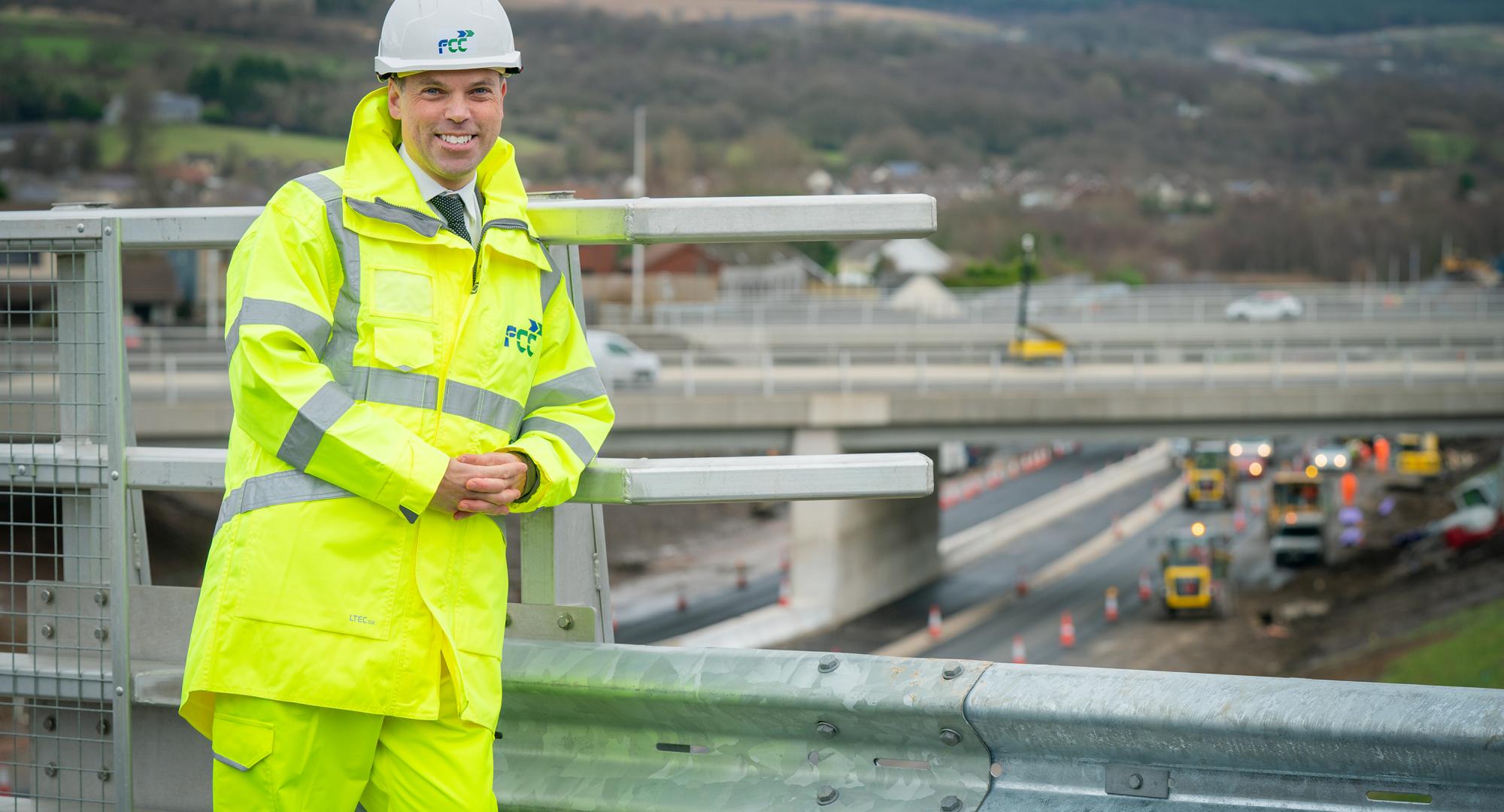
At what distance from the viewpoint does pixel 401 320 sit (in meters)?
3.50

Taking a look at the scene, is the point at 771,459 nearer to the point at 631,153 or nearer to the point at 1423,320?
the point at 1423,320

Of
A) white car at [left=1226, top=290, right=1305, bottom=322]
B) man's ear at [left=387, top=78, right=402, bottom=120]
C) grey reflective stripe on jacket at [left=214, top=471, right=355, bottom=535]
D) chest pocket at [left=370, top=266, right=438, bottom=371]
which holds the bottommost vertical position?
→ white car at [left=1226, top=290, right=1305, bottom=322]

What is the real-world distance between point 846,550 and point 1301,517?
1546 cm

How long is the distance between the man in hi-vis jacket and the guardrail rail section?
35cm

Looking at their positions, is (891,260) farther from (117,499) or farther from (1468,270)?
(117,499)

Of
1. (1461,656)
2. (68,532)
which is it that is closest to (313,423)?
(68,532)

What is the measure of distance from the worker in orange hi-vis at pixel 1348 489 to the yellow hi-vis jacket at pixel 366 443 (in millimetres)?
52729

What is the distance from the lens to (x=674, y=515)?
51.1 metres

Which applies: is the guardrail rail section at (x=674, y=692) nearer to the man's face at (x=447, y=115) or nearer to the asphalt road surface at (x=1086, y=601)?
the man's face at (x=447, y=115)

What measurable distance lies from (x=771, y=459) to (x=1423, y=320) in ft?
187

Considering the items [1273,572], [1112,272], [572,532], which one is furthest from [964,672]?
[1112,272]

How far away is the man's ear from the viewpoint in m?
3.57

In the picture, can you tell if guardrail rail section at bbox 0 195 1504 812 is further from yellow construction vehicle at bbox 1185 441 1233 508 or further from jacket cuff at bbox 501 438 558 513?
yellow construction vehicle at bbox 1185 441 1233 508

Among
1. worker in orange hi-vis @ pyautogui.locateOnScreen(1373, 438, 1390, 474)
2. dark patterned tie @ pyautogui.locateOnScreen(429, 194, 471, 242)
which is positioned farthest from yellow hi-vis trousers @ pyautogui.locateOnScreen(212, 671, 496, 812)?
worker in orange hi-vis @ pyautogui.locateOnScreen(1373, 438, 1390, 474)
